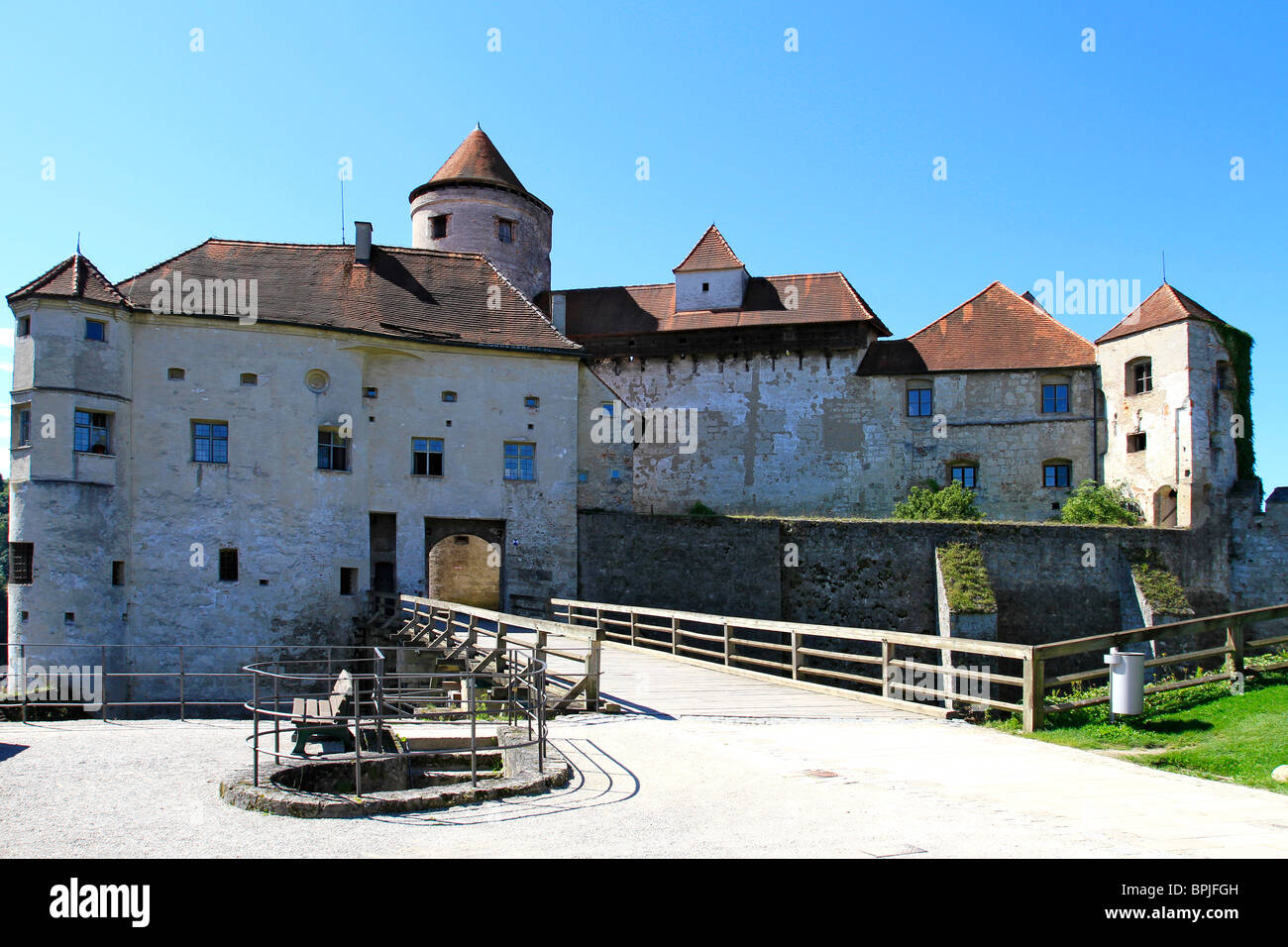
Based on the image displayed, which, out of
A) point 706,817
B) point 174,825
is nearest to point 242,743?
point 174,825

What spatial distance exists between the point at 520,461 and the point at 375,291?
6546mm

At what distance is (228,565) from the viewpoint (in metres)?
26.1

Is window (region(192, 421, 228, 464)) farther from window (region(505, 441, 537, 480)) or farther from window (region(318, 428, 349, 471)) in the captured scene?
window (region(505, 441, 537, 480))

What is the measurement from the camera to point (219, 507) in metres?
26.1

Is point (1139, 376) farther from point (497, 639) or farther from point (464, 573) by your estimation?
point (497, 639)

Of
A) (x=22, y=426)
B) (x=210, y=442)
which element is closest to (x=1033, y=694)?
(x=210, y=442)

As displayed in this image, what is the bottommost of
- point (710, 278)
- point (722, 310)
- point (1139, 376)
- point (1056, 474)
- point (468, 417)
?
point (1056, 474)

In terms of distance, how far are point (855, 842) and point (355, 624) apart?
22232 millimetres

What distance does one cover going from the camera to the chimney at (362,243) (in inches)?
1187

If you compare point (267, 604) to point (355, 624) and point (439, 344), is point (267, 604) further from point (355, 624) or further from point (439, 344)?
point (439, 344)

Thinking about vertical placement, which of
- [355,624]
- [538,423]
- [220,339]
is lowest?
[355,624]

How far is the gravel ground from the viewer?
20.7 feet

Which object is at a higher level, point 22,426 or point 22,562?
point 22,426

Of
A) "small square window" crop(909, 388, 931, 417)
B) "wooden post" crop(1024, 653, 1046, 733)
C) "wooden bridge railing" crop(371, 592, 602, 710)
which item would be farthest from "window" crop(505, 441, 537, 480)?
"wooden post" crop(1024, 653, 1046, 733)
